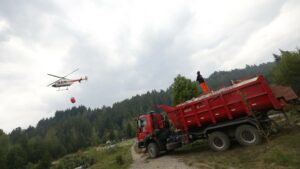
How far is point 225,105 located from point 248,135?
1827 mm

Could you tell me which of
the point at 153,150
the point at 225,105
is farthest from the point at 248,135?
the point at 153,150

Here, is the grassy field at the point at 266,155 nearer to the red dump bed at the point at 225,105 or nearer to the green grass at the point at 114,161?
the red dump bed at the point at 225,105

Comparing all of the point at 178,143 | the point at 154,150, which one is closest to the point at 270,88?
the point at 178,143

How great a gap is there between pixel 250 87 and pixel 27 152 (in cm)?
8261

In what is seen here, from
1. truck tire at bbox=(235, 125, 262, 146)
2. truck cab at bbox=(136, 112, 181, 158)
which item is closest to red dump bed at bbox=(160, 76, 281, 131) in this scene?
truck tire at bbox=(235, 125, 262, 146)

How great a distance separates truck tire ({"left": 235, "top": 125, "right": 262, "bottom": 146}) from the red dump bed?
689 millimetres

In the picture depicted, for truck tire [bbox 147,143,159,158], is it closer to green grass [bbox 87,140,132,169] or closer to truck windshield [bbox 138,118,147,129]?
truck windshield [bbox 138,118,147,129]

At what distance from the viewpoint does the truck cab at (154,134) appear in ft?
50.8

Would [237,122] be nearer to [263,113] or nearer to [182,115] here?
[263,113]

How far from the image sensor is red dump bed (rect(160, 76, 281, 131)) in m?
11.4

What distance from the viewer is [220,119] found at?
1280 centimetres

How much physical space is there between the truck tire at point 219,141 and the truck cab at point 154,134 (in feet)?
9.10

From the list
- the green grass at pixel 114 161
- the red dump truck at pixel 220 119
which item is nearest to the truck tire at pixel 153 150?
the red dump truck at pixel 220 119

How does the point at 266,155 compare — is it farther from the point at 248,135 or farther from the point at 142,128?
the point at 142,128
